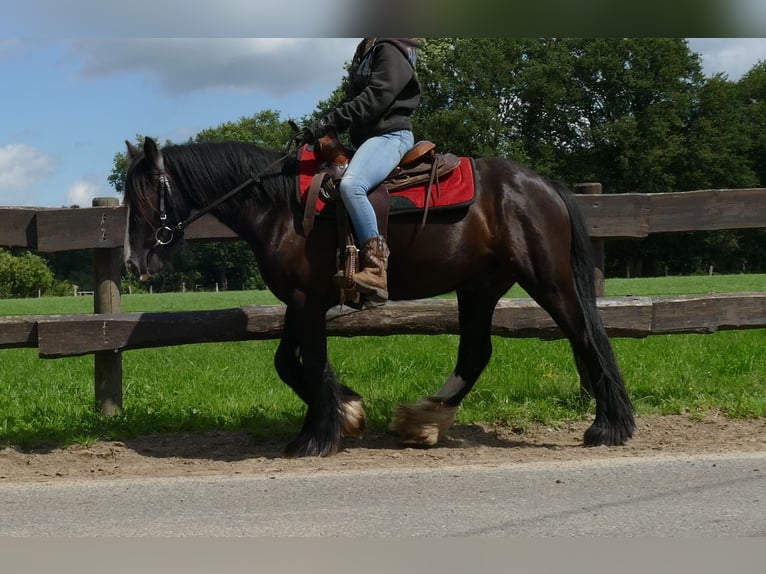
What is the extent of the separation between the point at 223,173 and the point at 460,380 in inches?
88.7

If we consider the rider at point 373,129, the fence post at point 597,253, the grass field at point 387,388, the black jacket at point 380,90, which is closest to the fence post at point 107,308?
the grass field at point 387,388

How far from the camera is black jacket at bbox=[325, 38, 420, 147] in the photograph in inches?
208

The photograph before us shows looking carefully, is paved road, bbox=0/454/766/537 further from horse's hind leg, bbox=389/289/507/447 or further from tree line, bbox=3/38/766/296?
tree line, bbox=3/38/766/296

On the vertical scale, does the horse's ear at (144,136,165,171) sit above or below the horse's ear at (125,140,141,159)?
below

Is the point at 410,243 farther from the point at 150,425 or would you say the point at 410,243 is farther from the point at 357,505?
the point at 150,425

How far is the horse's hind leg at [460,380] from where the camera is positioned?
589 centimetres

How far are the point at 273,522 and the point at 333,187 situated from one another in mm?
2374

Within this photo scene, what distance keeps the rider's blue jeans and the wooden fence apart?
4.36 feet

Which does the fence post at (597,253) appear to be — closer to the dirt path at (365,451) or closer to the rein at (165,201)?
the dirt path at (365,451)

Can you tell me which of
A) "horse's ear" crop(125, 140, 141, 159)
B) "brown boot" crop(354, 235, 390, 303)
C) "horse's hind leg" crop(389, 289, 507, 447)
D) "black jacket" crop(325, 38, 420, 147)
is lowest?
"horse's hind leg" crop(389, 289, 507, 447)

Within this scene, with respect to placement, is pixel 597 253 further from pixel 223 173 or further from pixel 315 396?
pixel 223 173

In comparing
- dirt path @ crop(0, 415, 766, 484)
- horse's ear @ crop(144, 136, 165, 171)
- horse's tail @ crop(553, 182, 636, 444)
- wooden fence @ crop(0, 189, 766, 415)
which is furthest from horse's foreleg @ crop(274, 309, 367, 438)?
horse's tail @ crop(553, 182, 636, 444)

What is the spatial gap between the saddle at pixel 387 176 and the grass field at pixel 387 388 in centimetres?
185

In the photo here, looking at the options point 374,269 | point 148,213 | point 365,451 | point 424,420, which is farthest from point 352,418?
point 148,213
